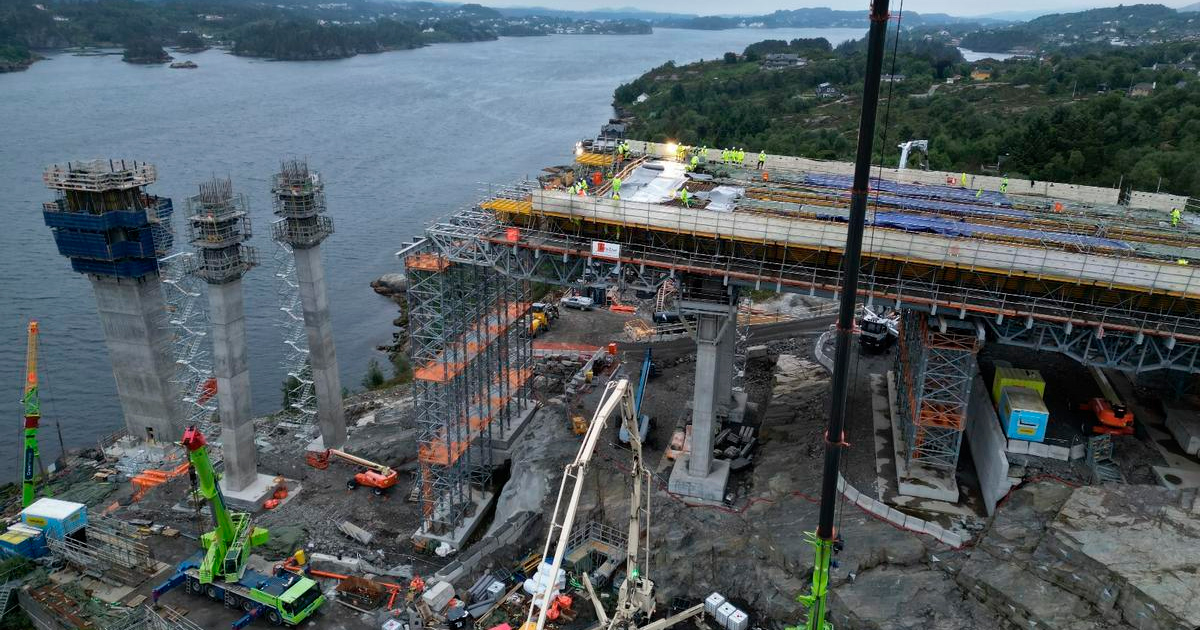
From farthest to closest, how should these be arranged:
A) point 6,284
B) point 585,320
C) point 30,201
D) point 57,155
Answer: point 57,155, point 30,201, point 6,284, point 585,320

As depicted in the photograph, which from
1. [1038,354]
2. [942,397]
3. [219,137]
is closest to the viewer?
[942,397]

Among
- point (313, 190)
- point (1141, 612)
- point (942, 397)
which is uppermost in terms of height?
point (313, 190)

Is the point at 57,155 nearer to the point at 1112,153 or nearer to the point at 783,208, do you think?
the point at 783,208

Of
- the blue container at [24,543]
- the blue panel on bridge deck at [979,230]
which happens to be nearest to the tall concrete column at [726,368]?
the blue panel on bridge deck at [979,230]

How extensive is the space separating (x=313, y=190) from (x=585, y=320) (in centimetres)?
2588

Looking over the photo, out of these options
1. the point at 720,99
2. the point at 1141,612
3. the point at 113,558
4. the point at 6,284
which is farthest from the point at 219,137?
the point at 1141,612

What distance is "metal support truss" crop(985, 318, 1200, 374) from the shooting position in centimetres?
3148

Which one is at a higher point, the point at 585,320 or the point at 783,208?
the point at 783,208

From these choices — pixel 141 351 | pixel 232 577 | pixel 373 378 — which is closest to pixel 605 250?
pixel 232 577

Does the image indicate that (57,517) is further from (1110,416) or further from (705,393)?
(1110,416)

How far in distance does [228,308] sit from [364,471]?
37.3 ft

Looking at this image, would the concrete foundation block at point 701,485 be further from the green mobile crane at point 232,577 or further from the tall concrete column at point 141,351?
the tall concrete column at point 141,351

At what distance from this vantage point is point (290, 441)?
49.4 m

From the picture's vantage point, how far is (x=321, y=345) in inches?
1822
